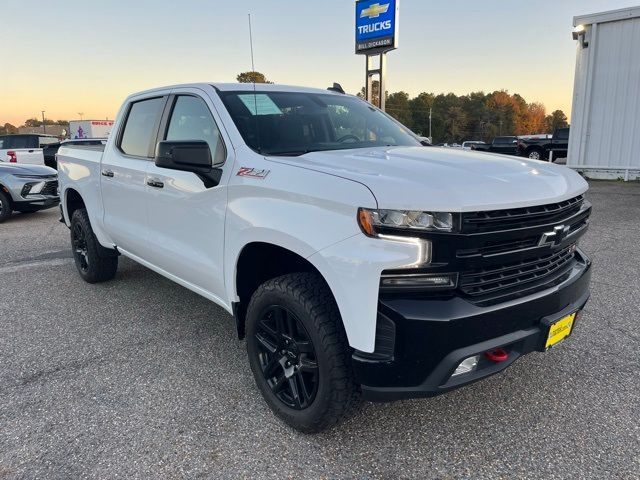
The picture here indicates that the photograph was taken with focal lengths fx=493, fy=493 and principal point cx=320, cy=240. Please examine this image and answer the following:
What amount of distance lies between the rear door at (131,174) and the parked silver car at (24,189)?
19.1 feet

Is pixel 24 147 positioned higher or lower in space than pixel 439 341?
higher

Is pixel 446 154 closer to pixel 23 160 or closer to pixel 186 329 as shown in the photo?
pixel 186 329

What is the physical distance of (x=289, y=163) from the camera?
2561mm

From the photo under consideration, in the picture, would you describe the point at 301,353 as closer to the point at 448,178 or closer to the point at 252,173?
the point at 252,173

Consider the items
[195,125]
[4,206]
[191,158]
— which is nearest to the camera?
[191,158]

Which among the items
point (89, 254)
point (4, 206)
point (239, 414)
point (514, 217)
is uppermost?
point (514, 217)

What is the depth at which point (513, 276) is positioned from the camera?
2297mm

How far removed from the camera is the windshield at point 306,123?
303 cm

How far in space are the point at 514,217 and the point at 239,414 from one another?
181 cm

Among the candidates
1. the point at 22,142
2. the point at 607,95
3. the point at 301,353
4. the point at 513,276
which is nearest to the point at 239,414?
the point at 301,353

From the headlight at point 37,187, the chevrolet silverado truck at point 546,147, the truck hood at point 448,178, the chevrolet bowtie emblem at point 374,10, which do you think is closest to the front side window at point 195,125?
the truck hood at point 448,178

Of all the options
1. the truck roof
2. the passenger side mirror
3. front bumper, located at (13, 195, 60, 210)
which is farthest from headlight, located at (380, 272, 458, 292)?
front bumper, located at (13, 195, 60, 210)

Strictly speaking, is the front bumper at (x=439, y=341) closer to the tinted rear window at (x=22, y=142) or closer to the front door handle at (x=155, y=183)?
the front door handle at (x=155, y=183)

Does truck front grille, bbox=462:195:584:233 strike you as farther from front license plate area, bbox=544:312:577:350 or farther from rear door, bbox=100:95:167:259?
rear door, bbox=100:95:167:259
